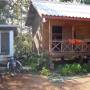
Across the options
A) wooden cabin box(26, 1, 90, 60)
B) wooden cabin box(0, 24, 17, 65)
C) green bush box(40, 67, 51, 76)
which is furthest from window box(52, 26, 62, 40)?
green bush box(40, 67, 51, 76)

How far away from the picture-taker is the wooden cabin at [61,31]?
21273mm

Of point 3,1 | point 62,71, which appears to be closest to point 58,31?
point 62,71

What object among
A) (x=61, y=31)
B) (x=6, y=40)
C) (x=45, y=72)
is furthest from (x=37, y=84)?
(x=61, y=31)

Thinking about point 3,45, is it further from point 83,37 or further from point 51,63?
point 83,37

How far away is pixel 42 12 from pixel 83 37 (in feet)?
17.3

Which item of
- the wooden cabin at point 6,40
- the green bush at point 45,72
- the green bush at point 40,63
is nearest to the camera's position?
the green bush at point 45,72

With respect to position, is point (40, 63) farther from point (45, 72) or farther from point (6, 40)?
point (6, 40)

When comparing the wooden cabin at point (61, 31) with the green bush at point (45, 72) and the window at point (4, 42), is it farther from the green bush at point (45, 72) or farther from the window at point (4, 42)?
A: the window at point (4, 42)

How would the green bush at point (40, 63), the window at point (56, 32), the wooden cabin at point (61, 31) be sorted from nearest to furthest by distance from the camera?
the green bush at point (40, 63) → the wooden cabin at point (61, 31) → the window at point (56, 32)

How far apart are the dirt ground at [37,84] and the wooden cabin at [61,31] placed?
449cm

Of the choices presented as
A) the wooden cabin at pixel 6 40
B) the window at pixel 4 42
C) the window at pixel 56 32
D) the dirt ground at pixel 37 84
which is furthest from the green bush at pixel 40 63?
the window at pixel 56 32

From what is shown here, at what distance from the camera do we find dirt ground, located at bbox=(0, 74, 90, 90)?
1511 cm

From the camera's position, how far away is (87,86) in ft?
50.9

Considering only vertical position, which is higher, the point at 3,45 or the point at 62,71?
the point at 3,45
